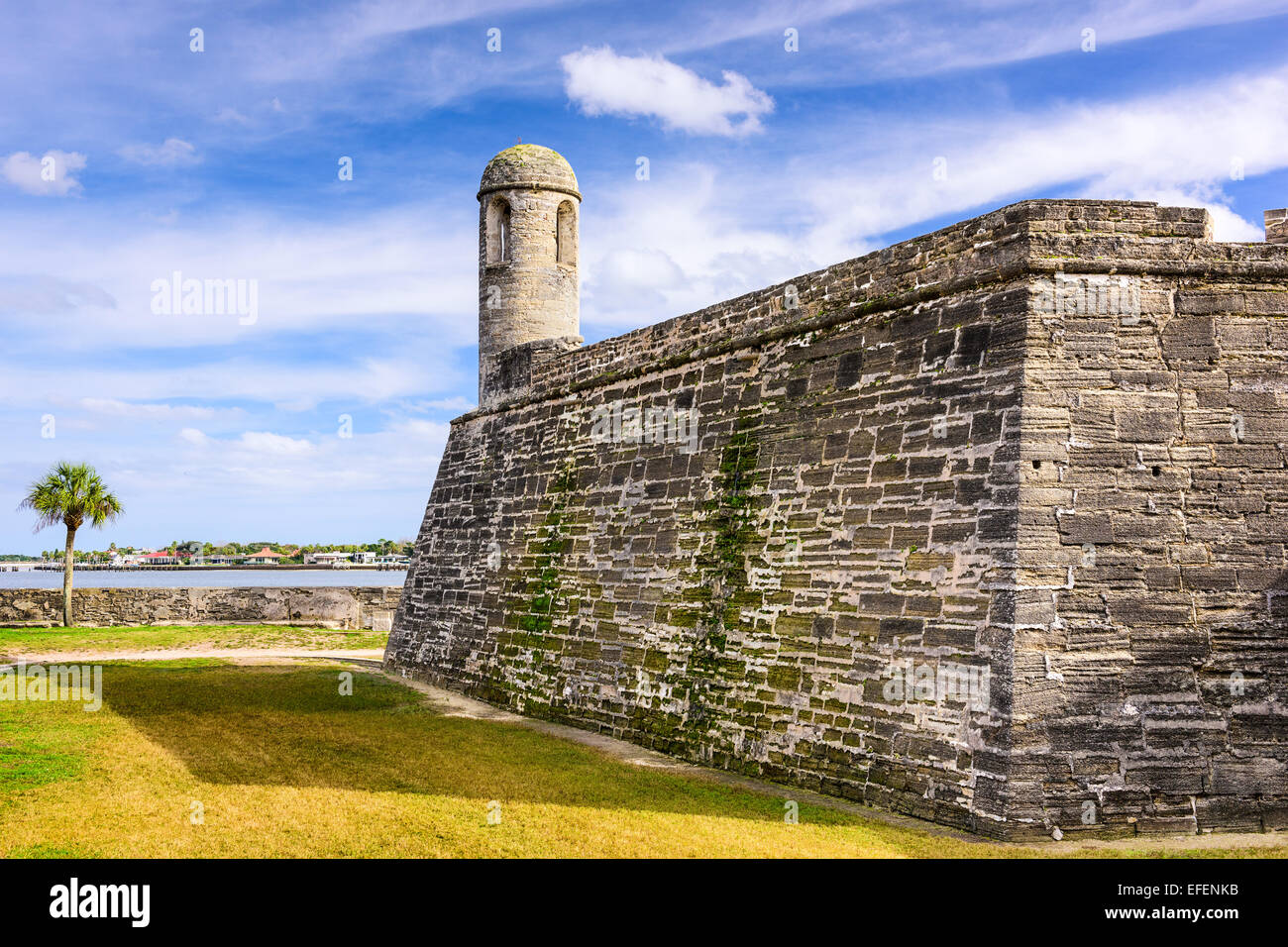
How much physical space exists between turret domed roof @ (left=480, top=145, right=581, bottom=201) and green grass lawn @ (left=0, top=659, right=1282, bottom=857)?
33.7 feet

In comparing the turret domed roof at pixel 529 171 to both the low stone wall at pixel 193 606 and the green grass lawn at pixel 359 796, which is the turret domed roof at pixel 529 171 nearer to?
A: the green grass lawn at pixel 359 796

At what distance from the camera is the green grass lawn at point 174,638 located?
2055cm

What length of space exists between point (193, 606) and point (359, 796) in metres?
19.5

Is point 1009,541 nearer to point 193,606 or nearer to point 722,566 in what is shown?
point 722,566

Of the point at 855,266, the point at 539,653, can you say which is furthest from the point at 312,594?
the point at 855,266

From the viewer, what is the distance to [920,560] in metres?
8.35

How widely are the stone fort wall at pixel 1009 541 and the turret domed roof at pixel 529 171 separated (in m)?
8.76

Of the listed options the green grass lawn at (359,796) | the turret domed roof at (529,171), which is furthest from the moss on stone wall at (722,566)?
the turret domed roof at (529,171)

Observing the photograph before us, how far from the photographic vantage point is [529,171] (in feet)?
60.4

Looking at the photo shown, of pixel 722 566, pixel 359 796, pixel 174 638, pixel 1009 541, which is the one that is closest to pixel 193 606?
pixel 174 638

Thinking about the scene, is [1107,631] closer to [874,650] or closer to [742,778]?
[874,650]

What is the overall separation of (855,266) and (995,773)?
17.0 feet

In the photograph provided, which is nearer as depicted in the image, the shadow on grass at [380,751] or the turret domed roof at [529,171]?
the shadow on grass at [380,751]

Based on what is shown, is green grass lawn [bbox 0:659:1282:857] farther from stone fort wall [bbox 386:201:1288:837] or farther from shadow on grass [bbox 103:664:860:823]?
stone fort wall [bbox 386:201:1288:837]
